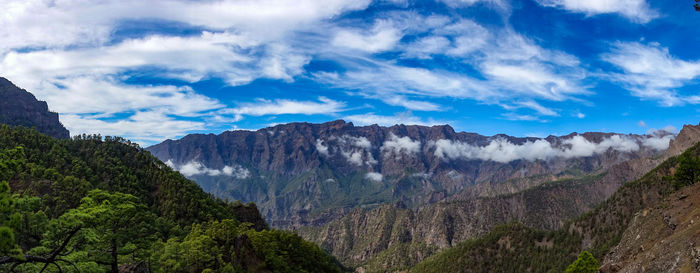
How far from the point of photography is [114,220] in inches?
1555

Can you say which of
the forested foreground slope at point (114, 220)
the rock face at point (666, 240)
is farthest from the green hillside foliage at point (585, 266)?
the forested foreground slope at point (114, 220)

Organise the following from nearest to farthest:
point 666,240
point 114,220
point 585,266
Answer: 1. point 114,220
2. point 666,240
3. point 585,266

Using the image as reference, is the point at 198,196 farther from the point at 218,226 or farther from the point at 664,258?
the point at 664,258

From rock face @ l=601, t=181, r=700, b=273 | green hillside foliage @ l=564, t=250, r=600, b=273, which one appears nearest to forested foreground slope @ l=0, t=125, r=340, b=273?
rock face @ l=601, t=181, r=700, b=273

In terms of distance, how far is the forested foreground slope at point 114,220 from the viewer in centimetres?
2845

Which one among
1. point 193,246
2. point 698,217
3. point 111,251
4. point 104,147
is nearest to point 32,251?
point 111,251

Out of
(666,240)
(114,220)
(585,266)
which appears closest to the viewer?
(114,220)

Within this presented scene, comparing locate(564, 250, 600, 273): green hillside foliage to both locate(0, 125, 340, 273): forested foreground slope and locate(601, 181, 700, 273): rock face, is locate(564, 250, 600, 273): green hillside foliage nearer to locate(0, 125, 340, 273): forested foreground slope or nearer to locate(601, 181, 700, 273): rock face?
locate(601, 181, 700, 273): rock face

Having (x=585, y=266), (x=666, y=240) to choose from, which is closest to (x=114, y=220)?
(x=666, y=240)

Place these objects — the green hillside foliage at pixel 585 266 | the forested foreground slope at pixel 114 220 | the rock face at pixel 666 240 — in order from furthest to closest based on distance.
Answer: the green hillside foliage at pixel 585 266
the rock face at pixel 666 240
the forested foreground slope at pixel 114 220

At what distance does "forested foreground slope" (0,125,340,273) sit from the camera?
28.5 meters

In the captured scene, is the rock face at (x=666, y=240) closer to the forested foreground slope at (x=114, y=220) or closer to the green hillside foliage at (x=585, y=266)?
the green hillside foliage at (x=585, y=266)

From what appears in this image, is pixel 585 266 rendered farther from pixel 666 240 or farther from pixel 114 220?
pixel 114 220

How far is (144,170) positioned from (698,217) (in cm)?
18226
